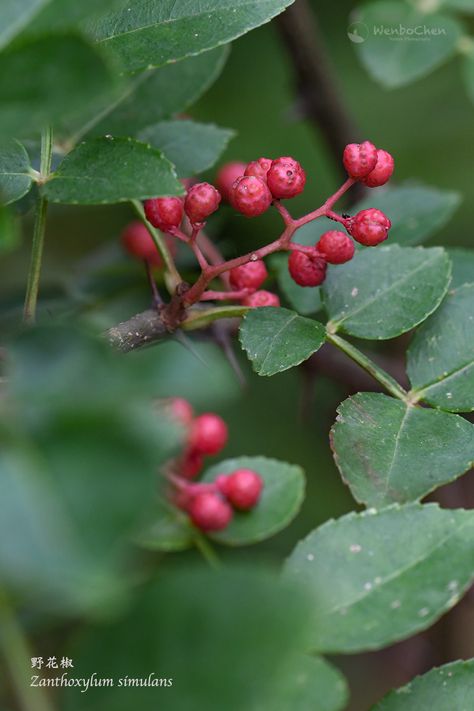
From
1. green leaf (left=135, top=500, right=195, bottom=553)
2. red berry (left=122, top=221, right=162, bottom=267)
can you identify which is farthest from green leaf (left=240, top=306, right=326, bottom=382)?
red berry (left=122, top=221, right=162, bottom=267)

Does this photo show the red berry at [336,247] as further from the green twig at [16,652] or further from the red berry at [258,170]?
the green twig at [16,652]

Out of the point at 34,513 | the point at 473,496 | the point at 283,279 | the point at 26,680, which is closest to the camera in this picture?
the point at 34,513

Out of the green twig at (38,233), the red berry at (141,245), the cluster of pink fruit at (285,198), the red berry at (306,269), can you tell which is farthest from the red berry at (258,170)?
the red berry at (141,245)

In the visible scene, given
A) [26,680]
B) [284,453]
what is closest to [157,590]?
[26,680]

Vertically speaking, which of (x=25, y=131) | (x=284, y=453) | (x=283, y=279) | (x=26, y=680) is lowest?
(x=284, y=453)

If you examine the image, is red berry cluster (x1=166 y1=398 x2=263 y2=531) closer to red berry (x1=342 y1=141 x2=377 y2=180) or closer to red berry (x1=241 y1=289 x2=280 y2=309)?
red berry (x1=241 y1=289 x2=280 y2=309)

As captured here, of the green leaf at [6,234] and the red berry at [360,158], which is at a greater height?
the green leaf at [6,234]

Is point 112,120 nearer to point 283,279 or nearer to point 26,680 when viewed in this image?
point 283,279
